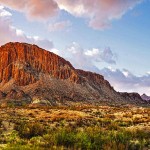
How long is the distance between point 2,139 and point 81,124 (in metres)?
9.19

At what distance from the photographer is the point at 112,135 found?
1789 cm

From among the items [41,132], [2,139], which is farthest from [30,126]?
[2,139]

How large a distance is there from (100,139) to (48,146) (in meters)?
2.60

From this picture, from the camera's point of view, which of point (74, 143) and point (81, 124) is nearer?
point (74, 143)

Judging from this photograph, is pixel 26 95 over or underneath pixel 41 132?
over

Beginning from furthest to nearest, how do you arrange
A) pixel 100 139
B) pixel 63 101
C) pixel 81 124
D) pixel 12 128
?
pixel 63 101
pixel 81 124
pixel 12 128
pixel 100 139

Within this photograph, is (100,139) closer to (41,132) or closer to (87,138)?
(87,138)

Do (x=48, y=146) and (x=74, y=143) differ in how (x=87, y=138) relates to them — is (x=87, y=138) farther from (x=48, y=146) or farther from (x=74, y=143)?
(x=48, y=146)

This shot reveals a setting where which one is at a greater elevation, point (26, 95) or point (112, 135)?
point (26, 95)

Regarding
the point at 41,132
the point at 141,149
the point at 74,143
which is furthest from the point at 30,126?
the point at 141,149

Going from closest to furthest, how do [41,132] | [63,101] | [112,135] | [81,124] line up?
[112,135], [41,132], [81,124], [63,101]

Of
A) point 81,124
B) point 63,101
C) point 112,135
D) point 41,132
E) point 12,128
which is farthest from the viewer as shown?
point 63,101

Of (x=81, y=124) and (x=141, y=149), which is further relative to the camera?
(x=81, y=124)

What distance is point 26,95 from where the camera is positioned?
18038 centimetres
